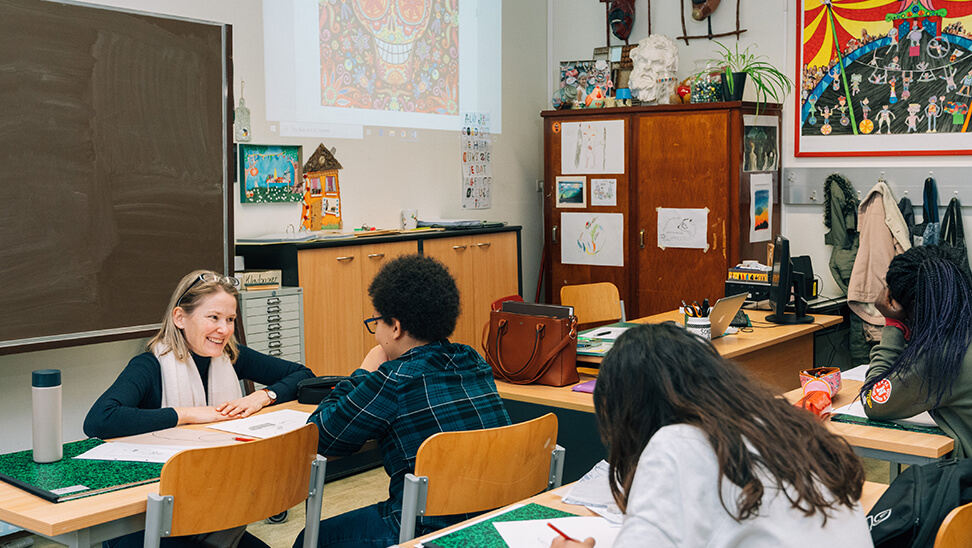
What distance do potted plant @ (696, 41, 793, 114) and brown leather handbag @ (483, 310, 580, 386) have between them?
2804mm

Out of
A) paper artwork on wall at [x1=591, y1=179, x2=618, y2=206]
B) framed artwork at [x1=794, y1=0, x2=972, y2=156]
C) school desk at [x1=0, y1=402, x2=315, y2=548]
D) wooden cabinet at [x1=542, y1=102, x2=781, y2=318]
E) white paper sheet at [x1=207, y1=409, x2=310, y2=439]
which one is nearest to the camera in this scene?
school desk at [x1=0, y1=402, x2=315, y2=548]

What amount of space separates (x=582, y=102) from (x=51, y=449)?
4562 millimetres

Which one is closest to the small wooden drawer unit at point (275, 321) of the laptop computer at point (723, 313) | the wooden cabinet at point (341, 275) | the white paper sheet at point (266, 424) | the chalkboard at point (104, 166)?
the wooden cabinet at point (341, 275)

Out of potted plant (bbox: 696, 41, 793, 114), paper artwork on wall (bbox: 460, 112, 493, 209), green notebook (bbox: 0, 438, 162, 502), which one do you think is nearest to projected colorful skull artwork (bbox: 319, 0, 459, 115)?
paper artwork on wall (bbox: 460, 112, 493, 209)

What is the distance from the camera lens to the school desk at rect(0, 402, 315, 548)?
6.13ft

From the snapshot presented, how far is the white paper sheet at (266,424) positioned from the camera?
2531 mm

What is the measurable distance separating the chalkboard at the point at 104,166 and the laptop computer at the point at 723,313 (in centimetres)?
209

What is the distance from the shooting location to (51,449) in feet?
7.38

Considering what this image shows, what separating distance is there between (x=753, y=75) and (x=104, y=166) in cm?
396

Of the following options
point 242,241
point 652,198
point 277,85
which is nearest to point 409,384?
point 242,241

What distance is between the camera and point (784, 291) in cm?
436

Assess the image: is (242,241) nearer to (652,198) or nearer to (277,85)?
(277,85)

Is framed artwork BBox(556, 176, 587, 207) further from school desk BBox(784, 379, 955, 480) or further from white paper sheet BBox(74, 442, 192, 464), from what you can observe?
white paper sheet BBox(74, 442, 192, 464)

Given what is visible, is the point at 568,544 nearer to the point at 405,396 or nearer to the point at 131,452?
the point at 405,396
